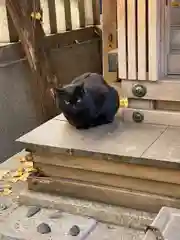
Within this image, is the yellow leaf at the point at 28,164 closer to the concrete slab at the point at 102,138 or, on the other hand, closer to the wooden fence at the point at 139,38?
the concrete slab at the point at 102,138

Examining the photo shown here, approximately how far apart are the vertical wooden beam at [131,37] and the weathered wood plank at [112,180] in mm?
448

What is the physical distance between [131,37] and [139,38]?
4cm

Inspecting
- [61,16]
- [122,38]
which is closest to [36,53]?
[61,16]

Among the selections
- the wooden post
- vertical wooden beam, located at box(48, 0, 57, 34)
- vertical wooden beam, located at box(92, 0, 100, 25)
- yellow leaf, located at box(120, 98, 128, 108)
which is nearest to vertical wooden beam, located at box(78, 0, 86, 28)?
vertical wooden beam, located at box(92, 0, 100, 25)

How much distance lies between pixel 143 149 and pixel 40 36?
61.4 inches

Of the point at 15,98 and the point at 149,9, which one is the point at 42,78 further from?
the point at 149,9

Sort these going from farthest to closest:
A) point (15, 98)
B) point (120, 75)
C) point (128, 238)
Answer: point (15, 98)
point (120, 75)
point (128, 238)

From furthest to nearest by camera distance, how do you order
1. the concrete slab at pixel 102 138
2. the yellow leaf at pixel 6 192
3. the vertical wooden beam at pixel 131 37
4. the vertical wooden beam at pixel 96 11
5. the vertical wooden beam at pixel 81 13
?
the vertical wooden beam at pixel 96 11, the vertical wooden beam at pixel 81 13, the yellow leaf at pixel 6 192, the vertical wooden beam at pixel 131 37, the concrete slab at pixel 102 138

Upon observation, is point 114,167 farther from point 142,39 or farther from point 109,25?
point 109,25

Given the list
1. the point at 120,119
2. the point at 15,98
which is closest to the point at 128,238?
the point at 120,119

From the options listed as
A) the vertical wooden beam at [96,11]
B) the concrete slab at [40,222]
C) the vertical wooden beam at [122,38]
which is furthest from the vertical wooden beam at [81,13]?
the concrete slab at [40,222]

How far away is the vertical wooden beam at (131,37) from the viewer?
1.83 m

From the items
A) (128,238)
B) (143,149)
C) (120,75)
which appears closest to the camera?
(128,238)

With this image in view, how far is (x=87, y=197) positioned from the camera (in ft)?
5.80
